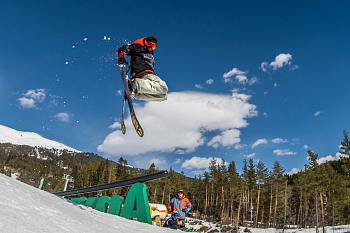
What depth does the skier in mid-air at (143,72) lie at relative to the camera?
4.84 m

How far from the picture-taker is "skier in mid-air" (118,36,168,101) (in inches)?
190

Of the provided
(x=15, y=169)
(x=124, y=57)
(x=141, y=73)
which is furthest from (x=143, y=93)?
(x=15, y=169)

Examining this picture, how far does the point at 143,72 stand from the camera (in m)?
4.95

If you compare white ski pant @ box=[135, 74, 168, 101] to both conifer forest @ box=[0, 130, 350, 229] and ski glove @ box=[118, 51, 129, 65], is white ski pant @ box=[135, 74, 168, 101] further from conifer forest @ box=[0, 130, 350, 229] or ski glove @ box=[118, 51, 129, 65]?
conifer forest @ box=[0, 130, 350, 229]

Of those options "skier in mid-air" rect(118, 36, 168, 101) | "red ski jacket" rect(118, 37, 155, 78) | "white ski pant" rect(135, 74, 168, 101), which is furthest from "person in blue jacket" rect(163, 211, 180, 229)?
"red ski jacket" rect(118, 37, 155, 78)

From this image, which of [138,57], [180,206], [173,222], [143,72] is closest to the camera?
[143,72]

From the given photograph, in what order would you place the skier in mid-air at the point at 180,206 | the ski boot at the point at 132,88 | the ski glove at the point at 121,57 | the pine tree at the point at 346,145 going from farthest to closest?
the pine tree at the point at 346,145 < the skier in mid-air at the point at 180,206 < the ski glove at the point at 121,57 < the ski boot at the point at 132,88

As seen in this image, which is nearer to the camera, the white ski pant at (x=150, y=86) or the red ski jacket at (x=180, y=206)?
the white ski pant at (x=150, y=86)

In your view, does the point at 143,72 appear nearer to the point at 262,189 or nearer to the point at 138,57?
the point at 138,57

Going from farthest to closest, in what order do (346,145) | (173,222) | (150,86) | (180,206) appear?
(346,145), (180,206), (173,222), (150,86)

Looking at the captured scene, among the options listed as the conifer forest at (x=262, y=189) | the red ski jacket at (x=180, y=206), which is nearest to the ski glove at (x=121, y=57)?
the red ski jacket at (x=180, y=206)

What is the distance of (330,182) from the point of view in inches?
1570

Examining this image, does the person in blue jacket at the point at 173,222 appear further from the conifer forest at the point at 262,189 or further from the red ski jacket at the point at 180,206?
the conifer forest at the point at 262,189

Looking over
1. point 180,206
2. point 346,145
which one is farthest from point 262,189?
point 180,206
